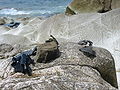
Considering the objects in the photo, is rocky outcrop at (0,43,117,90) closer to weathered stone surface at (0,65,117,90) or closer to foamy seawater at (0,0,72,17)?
weathered stone surface at (0,65,117,90)

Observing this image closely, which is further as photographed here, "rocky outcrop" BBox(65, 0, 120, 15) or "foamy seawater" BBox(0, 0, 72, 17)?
"foamy seawater" BBox(0, 0, 72, 17)

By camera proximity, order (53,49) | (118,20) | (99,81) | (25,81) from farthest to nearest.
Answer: (118,20) → (53,49) → (99,81) → (25,81)

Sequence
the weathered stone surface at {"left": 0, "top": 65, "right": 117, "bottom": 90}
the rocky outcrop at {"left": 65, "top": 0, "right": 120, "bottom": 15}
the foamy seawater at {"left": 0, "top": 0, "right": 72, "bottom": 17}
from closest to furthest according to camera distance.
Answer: the weathered stone surface at {"left": 0, "top": 65, "right": 117, "bottom": 90} < the rocky outcrop at {"left": 65, "top": 0, "right": 120, "bottom": 15} < the foamy seawater at {"left": 0, "top": 0, "right": 72, "bottom": 17}

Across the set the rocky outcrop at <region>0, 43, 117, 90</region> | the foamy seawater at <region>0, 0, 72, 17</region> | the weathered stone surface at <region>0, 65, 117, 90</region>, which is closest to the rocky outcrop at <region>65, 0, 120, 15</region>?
the rocky outcrop at <region>0, 43, 117, 90</region>

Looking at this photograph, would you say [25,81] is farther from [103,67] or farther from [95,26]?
[95,26]

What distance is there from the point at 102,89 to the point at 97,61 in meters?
1.34

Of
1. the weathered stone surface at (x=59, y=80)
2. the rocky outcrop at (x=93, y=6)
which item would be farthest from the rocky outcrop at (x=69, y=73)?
the rocky outcrop at (x=93, y=6)

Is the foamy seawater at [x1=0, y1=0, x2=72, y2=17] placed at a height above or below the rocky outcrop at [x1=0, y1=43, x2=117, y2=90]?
below

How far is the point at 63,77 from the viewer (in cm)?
513

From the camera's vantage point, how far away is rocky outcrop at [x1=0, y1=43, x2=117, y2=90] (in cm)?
484

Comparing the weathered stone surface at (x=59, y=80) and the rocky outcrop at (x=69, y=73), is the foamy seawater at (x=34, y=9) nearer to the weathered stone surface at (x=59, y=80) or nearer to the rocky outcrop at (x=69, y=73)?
the rocky outcrop at (x=69, y=73)

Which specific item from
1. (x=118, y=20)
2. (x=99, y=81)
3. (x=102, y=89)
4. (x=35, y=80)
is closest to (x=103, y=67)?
(x=99, y=81)

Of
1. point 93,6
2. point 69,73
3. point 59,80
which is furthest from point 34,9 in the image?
point 59,80

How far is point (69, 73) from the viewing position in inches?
215
